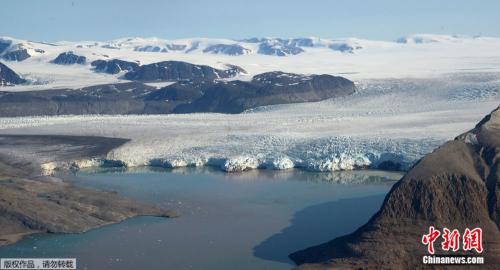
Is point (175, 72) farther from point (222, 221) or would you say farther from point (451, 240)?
point (451, 240)

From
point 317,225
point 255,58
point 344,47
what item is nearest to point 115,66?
point 255,58

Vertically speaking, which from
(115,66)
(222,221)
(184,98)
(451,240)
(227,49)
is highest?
(227,49)

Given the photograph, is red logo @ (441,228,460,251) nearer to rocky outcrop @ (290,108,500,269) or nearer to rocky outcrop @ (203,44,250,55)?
rocky outcrop @ (290,108,500,269)

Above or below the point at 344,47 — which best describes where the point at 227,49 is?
below

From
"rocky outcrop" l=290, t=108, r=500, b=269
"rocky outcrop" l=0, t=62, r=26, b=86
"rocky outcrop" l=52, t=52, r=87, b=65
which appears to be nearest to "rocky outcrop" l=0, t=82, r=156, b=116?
"rocky outcrop" l=0, t=62, r=26, b=86

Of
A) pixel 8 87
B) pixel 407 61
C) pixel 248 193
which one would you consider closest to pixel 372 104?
pixel 248 193

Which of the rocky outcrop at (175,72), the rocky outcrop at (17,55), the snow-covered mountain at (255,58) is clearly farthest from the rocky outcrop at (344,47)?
the rocky outcrop at (17,55)
